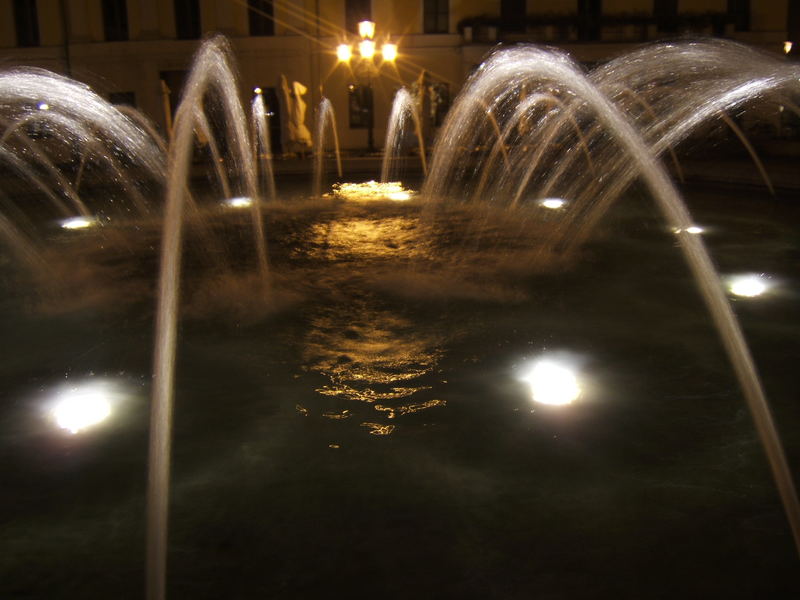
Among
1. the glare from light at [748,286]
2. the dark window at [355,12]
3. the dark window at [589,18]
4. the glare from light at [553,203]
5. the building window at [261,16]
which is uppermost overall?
the building window at [261,16]

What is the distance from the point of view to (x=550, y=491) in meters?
3.97

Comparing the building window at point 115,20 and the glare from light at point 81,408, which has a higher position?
the building window at point 115,20

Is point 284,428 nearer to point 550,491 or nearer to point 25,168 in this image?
point 550,491

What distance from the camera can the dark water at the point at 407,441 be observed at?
3393 millimetres

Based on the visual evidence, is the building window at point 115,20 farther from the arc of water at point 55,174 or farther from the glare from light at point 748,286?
the glare from light at point 748,286

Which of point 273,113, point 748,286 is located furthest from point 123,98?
point 748,286

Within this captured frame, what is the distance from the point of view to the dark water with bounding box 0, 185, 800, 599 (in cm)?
339

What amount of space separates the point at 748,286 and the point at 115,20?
28651 millimetres

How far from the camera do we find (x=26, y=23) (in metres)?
30.6

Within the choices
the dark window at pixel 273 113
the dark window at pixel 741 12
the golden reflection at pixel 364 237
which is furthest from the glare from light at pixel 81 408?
the dark window at pixel 741 12

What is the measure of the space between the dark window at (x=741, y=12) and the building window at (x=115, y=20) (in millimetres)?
22920

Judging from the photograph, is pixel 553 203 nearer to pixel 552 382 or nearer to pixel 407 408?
pixel 552 382

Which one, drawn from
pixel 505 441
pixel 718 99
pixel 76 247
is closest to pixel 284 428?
pixel 505 441

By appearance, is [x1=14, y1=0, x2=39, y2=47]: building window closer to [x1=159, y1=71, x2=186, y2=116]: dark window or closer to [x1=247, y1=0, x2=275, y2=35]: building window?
[x1=159, y1=71, x2=186, y2=116]: dark window
